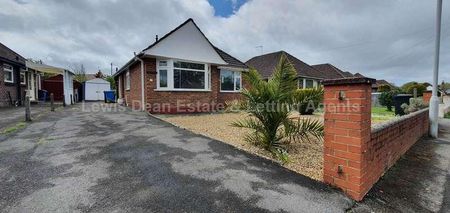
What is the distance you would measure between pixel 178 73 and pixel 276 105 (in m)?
8.65

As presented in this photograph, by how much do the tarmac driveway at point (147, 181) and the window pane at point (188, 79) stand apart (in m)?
7.49

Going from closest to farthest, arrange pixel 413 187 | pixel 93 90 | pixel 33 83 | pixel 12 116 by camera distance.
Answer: pixel 413 187, pixel 12 116, pixel 33 83, pixel 93 90

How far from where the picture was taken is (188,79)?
42.5 ft

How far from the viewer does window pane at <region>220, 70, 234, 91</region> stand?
620 inches

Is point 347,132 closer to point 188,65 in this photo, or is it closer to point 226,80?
point 188,65

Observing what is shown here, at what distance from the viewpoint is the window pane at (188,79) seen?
12.4 meters

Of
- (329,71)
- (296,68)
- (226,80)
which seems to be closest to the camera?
(226,80)

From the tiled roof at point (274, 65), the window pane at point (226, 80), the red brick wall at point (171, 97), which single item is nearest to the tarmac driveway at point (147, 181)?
the red brick wall at point (171, 97)

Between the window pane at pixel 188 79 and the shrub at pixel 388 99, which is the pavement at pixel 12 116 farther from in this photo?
the shrub at pixel 388 99

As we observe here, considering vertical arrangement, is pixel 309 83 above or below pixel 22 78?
above

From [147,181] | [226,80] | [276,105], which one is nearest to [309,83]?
[226,80]

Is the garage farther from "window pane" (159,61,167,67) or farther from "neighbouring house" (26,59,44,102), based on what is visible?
"window pane" (159,61,167,67)

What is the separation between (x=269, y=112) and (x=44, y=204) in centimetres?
392

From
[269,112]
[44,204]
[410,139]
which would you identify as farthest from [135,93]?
[410,139]
